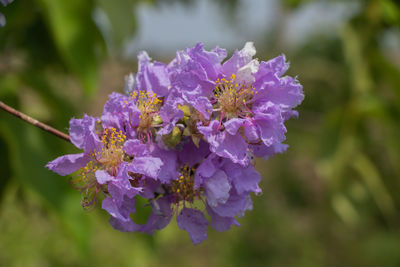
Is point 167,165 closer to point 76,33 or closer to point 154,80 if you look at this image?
point 154,80

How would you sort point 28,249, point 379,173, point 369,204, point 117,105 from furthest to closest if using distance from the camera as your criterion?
point 28,249, point 369,204, point 379,173, point 117,105

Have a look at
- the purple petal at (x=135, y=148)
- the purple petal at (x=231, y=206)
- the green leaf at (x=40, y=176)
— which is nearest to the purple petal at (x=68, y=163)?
the purple petal at (x=135, y=148)

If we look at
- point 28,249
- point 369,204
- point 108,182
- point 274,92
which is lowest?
point 28,249

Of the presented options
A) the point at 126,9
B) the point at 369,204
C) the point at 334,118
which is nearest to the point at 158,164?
the point at 126,9

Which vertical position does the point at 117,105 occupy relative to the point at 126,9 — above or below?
below

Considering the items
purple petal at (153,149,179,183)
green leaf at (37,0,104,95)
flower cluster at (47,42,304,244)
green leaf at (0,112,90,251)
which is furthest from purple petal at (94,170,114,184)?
green leaf at (37,0,104,95)

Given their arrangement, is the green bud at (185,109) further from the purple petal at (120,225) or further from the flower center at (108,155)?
the purple petal at (120,225)

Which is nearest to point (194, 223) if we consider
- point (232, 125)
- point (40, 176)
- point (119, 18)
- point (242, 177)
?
point (242, 177)

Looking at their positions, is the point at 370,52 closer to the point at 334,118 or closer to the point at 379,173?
the point at 334,118

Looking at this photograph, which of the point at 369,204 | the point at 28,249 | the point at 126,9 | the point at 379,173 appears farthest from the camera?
the point at 28,249
